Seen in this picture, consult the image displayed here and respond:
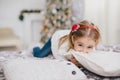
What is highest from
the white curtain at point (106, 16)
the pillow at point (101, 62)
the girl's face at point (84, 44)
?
the girl's face at point (84, 44)

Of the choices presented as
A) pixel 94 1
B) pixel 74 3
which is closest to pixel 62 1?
pixel 74 3

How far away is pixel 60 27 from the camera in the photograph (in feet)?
12.2

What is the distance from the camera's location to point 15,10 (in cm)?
414

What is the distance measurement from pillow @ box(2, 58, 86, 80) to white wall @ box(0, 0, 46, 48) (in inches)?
111

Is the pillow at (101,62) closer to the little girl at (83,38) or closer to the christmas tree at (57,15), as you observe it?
the little girl at (83,38)

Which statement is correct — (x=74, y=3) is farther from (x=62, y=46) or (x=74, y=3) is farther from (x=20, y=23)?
(x=62, y=46)

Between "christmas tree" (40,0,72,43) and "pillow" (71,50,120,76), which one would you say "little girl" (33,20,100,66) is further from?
"christmas tree" (40,0,72,43)

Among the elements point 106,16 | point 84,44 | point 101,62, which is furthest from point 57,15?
point 101,62

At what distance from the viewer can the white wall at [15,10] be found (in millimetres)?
4082

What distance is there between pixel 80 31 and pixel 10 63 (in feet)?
1.38

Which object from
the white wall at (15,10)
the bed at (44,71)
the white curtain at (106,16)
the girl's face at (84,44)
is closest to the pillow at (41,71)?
the bed at (44,71)

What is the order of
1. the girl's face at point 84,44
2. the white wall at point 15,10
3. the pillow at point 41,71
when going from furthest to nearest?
the white wall at point 15,10, the girl's face at point 84,44, the pillow at point 41,71

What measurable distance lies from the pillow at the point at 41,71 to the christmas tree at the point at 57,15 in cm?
237

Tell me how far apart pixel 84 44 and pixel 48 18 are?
89.6 inches
